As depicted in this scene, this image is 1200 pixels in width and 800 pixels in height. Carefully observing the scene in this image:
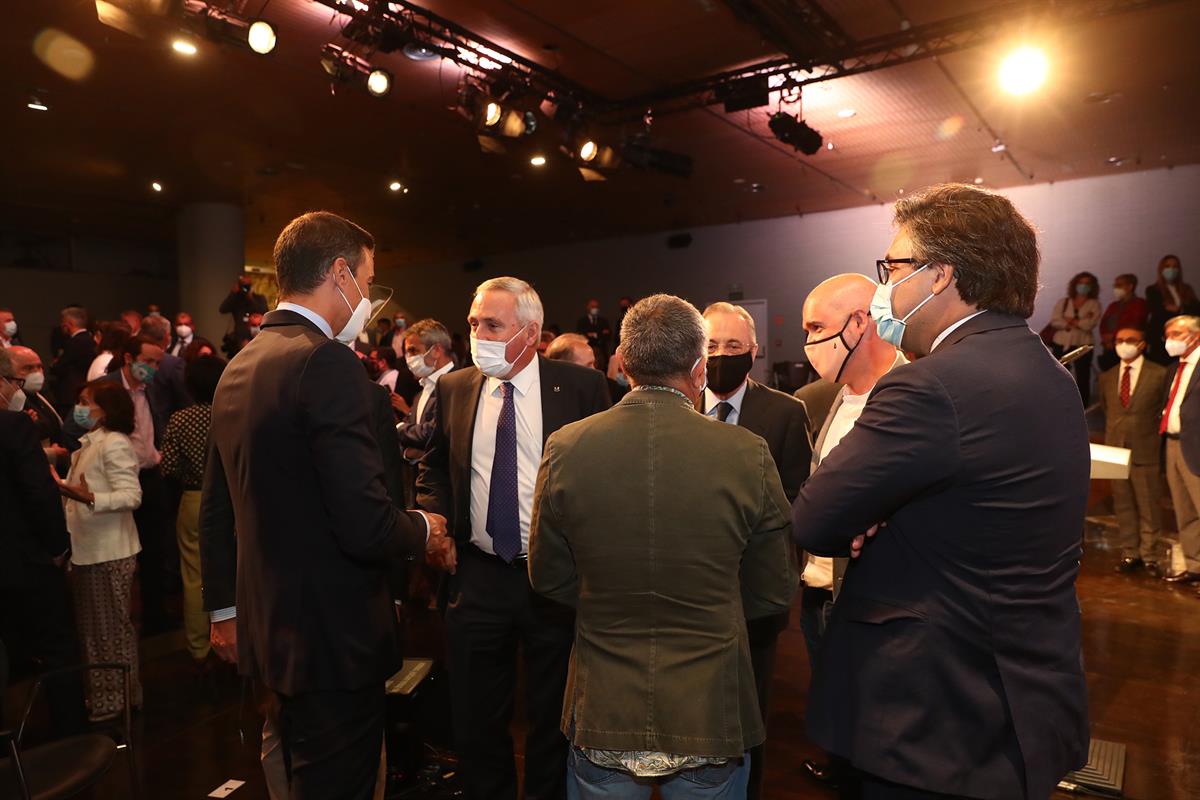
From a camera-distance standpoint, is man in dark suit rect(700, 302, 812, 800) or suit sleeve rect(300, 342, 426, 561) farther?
man in dark suit rect(700, 302, 812, 800)

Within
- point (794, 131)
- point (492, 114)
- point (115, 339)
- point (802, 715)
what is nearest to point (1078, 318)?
point (794, 131)

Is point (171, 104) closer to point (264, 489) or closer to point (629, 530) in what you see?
point (264, 489)

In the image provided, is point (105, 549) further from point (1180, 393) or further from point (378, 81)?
point (1180, 393)

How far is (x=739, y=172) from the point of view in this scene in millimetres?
12062

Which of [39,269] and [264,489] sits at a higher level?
[39,269]

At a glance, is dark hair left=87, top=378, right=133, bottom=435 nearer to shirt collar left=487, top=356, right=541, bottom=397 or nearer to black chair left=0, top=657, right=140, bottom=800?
black chair left=0, top=657, right=140, bottom=800

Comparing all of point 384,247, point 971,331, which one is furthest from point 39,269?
point 971,331

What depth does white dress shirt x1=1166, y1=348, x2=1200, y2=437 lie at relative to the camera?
5523 millimetres

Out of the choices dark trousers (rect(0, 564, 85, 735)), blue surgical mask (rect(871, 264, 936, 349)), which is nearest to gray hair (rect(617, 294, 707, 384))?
blue surgical mask (rect(871, 264, 936, 349))

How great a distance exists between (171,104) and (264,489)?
8730mm

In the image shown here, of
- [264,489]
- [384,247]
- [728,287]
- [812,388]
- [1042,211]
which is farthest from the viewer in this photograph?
[384,247]

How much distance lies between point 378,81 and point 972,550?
7.05 m

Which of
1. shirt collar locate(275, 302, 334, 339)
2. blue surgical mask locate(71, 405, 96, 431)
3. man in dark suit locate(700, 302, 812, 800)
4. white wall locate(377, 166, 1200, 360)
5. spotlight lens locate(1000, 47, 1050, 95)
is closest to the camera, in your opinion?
shirt collar locate(275, 302, 334, 339)

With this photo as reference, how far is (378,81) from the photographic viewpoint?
22.8 ft
